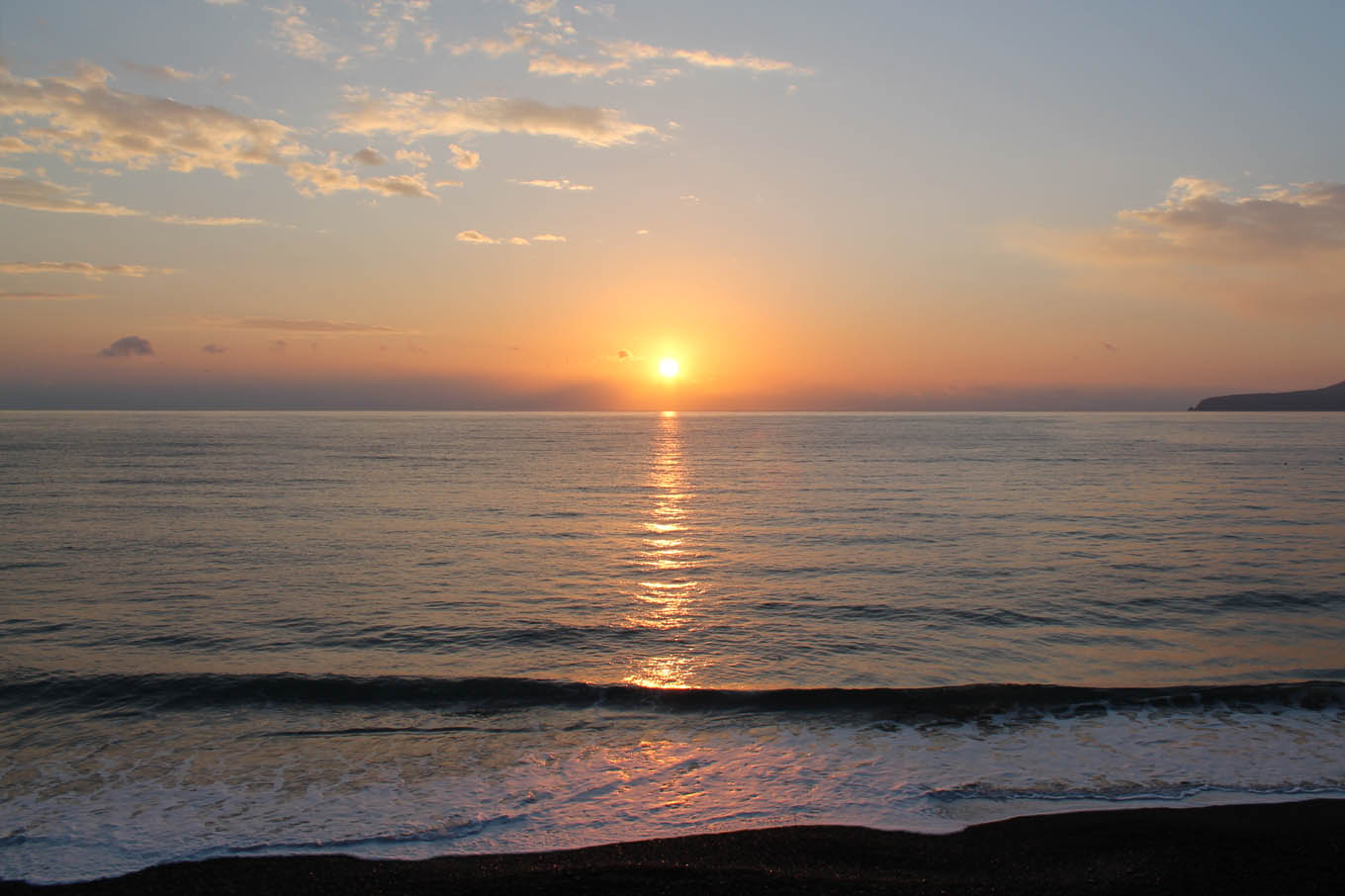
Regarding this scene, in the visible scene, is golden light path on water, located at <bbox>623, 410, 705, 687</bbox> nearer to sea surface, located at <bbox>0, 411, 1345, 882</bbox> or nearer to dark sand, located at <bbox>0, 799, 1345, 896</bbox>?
sea surface, located at <bbox>0, 411, 1345, 882</bbox>

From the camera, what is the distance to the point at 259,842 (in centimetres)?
995

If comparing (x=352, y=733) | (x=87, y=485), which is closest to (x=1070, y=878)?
(x=352, y=733)

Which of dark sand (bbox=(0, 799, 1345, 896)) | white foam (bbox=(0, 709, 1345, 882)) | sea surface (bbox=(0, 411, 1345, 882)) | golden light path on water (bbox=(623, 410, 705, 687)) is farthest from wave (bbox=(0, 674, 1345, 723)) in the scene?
dark sand (bbox=(0, 799, 1345, 896))

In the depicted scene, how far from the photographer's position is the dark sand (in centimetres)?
878

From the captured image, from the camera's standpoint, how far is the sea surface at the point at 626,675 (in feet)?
36.2

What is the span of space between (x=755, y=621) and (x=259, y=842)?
45.6 ft

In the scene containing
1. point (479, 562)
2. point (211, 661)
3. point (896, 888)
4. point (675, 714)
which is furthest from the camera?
point (479, 562)

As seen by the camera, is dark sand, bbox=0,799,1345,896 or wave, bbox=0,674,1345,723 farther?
wave, bbox=0,674,1345,723

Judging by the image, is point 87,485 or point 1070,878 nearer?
point 1070,878

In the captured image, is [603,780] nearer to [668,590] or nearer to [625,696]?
[625,696]

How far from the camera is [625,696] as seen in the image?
15820 mm

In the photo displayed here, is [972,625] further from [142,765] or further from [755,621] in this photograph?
[142,765]

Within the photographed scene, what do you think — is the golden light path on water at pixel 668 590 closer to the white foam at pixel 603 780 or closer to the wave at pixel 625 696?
the wave at pixel 625 696

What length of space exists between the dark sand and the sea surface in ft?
1.64
